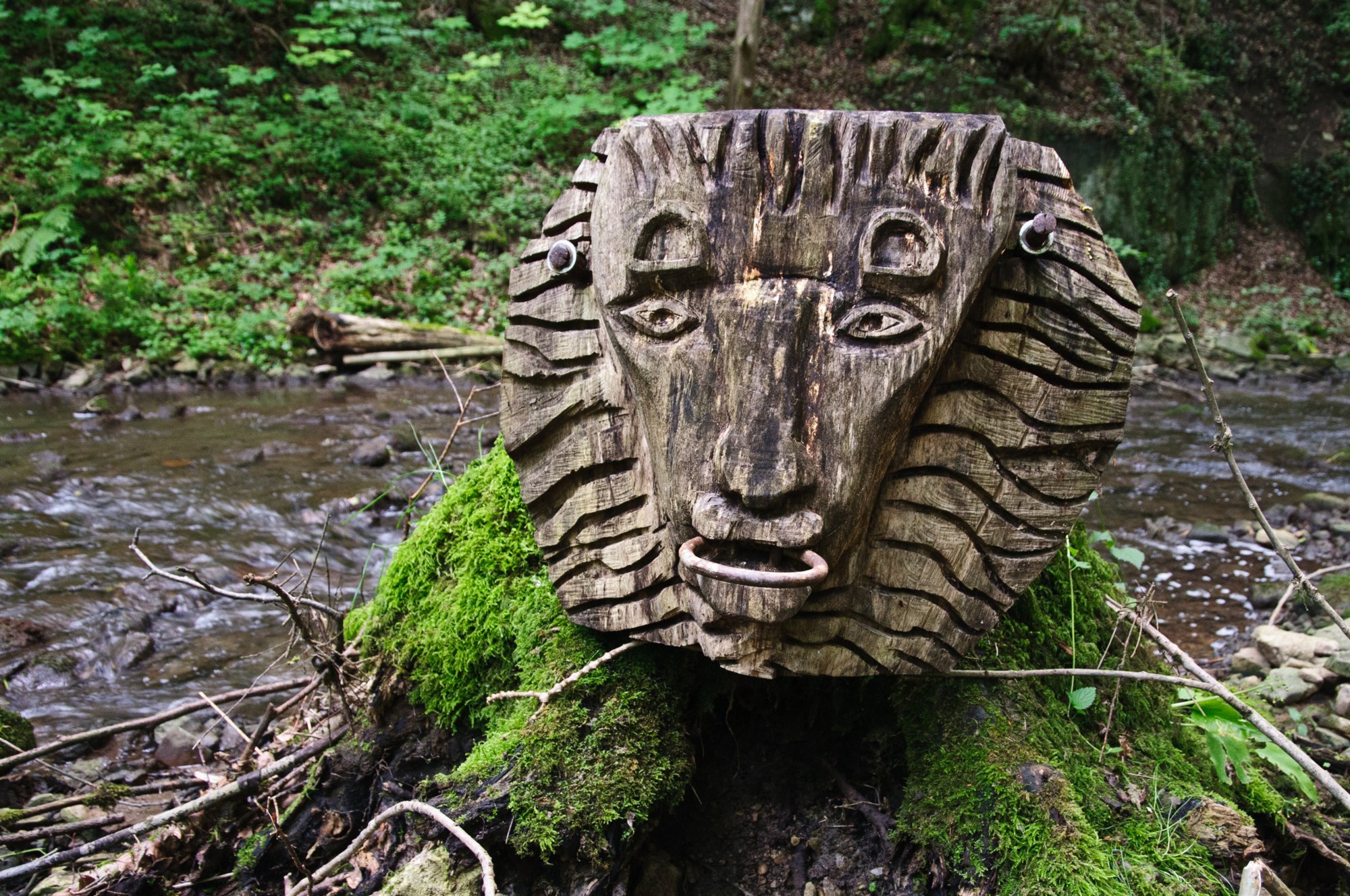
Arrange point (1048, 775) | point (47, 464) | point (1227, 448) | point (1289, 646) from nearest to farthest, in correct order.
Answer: point (1048, 775)
point (1227, 448)
point (1289, 646)
point (47, 464)

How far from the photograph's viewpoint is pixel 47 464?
545 cm

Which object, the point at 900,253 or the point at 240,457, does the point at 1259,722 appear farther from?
the point at 240,457

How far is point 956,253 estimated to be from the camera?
143 cm

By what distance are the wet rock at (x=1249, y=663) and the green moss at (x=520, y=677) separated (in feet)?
8.31

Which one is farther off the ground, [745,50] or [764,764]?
[745,50]

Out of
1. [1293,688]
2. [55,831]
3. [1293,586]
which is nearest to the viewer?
[55,831]

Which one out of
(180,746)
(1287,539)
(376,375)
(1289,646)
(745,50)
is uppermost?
(745,50)

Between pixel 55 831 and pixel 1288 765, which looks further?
pixel 55 831

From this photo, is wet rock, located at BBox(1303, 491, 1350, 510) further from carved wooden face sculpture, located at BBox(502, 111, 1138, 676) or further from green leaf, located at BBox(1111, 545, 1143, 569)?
carved wooden face sculpture, located at BBox(502, 111, 1138, 676)

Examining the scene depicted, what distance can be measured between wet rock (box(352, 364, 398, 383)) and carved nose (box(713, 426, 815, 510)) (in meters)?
7.27

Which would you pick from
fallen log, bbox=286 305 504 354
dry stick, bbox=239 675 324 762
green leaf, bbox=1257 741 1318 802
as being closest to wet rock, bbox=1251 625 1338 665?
green leaf, bbox=1257 741 1318 802

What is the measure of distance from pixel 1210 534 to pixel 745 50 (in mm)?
5723

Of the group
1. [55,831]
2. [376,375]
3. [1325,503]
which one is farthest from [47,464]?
[1325,503]

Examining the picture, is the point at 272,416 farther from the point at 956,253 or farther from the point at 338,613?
the point at 956,253
